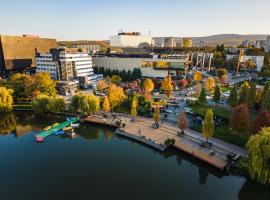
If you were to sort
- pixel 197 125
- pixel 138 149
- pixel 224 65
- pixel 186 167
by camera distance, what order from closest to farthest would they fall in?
pixel 186 167 → pixel 138 149 → pixel 197 125 → pixel 224 65

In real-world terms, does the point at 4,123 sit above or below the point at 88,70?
below

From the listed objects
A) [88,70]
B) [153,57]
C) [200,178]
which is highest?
[153,57]

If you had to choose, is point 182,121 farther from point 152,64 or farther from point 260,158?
point 152,64

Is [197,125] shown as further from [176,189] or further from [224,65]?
[224,65]

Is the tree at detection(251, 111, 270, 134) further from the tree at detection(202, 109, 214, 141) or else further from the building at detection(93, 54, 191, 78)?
the building at detection(93, 54, 191, 78)

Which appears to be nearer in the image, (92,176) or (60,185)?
(60,185)

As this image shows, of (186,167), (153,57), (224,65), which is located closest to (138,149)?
(186,167)

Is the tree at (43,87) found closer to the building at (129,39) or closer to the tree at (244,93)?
the tree at (244,93)

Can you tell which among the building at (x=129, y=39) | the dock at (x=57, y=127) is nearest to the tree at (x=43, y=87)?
the dock at (x=57, y=127)
